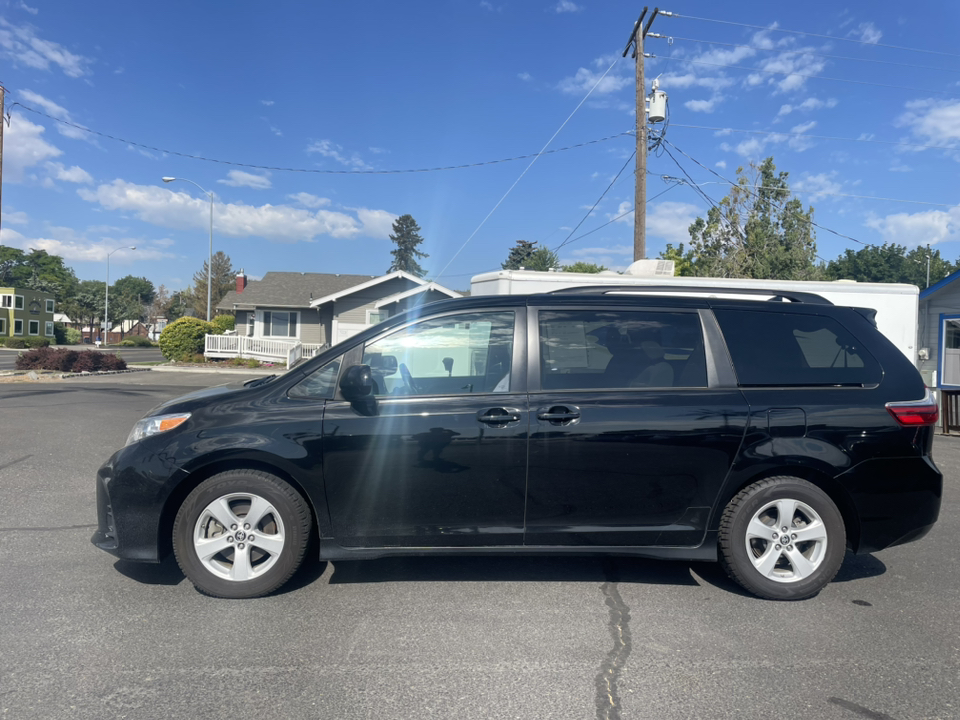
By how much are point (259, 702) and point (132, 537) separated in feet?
5.08

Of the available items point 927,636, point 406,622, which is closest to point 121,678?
point 406,622

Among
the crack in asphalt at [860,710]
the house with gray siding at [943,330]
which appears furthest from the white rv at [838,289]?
the house with gray siding at [943,330]

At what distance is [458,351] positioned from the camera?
451 cm

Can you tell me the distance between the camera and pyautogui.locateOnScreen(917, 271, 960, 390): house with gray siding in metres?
20.0

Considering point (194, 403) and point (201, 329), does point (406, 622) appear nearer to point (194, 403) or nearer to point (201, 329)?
point (194, 403)

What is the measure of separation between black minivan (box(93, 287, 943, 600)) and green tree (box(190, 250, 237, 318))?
71.5 metres

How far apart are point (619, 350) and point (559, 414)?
60 centimetres

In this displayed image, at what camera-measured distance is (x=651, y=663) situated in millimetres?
3344

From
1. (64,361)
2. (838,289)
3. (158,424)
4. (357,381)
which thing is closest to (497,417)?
(357,381)

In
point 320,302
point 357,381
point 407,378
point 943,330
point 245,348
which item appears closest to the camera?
point 357,381

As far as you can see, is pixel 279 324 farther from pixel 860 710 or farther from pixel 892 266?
pixel 892 266

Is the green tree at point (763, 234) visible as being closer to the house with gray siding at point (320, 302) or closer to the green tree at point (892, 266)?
the house with gray siding at point (320, 302)

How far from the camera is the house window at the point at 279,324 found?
3703cm

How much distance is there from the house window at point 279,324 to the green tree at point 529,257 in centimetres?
3881
